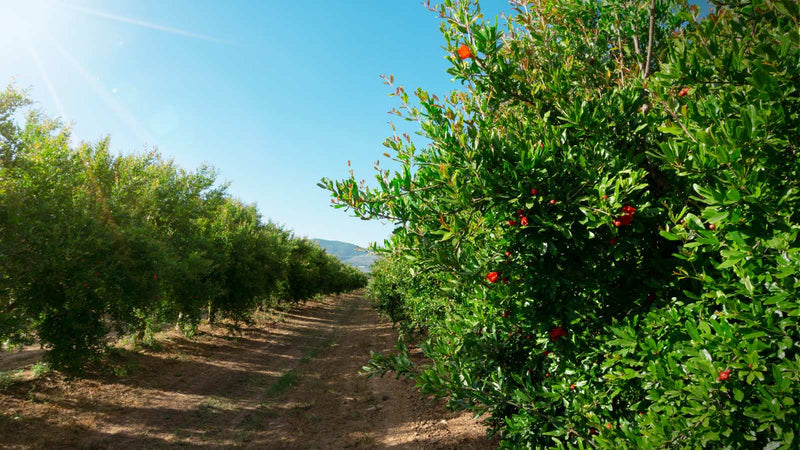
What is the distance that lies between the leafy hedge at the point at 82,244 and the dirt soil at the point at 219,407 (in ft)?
5.47

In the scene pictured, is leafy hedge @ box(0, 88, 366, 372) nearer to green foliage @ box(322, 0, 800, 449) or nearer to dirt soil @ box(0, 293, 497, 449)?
dirt soil @ box(0, 293, 497, 449)

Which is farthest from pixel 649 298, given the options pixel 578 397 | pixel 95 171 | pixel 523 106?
pixel 95 171

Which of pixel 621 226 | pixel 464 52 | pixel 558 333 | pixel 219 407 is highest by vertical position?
pixel 464 52

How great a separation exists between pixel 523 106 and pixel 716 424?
9.83 feet

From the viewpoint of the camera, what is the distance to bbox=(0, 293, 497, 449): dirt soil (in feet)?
27.7

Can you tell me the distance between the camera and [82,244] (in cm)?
880

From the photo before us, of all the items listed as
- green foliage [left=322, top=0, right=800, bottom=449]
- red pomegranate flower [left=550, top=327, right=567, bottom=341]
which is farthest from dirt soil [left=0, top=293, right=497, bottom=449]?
red pomegranate flower [left=550, top=327, right=567, bottom=341]

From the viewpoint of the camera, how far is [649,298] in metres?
3.12

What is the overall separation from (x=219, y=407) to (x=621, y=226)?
12273 millimetres

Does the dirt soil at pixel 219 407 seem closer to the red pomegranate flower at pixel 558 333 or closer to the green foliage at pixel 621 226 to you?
the green foliage at pixel 621 226

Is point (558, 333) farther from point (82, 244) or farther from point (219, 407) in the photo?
point (219, 407)

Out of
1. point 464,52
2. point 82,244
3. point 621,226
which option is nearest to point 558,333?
point 621,226

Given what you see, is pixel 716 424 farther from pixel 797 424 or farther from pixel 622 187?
pixel 622 187

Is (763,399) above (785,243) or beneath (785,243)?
beneath
